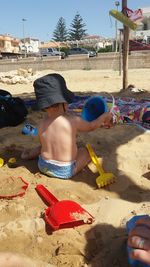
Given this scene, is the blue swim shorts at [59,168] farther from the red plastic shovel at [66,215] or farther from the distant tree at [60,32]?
the distant tree at [60,32]

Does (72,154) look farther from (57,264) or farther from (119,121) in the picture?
(119,121)

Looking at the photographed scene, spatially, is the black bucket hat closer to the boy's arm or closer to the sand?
the boy's arm

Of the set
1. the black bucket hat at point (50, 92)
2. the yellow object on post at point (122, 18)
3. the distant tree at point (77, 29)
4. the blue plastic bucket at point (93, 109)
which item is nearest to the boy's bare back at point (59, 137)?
the black bucket hat at point (50, 92)

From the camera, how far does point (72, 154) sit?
9.16ft

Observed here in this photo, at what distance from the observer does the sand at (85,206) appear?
189 cm

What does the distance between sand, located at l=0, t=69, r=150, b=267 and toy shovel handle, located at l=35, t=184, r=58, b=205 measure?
4cm

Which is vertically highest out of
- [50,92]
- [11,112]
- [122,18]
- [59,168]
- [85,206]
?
[122,18]

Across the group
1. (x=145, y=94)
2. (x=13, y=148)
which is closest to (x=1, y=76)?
(x=145, y=94)

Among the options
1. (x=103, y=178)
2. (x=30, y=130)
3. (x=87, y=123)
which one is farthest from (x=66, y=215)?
(x=30, y=130)

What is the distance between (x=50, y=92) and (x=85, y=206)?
2.71ft

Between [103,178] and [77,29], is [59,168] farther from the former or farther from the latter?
[77,29]

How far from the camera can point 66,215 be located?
7.00ft

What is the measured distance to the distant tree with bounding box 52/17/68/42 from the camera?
66.2 meters

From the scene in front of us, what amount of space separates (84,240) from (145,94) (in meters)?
4.48
